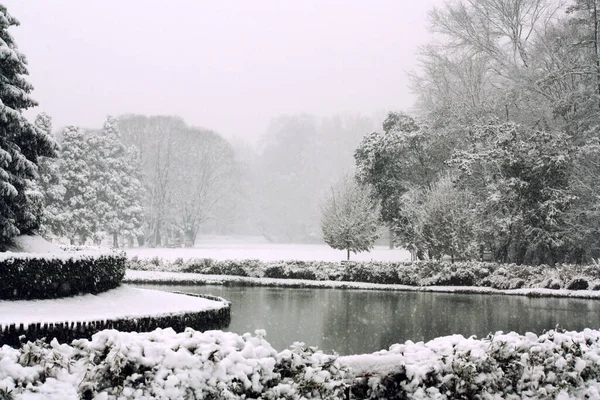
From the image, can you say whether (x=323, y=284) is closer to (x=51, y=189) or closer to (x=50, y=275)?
(x=50, y=275)

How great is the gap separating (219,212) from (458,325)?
47.4 metres

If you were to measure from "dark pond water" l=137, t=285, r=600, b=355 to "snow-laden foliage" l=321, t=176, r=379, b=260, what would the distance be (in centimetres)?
1014

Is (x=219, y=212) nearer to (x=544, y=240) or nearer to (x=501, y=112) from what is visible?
(x=501, y=112)

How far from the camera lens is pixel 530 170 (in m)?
28.6

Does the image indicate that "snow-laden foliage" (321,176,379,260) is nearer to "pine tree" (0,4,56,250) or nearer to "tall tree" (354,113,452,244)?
"tall tree" (354,113,452,244)

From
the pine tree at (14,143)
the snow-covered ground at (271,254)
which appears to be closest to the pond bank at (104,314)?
the pine tree at (14,143)

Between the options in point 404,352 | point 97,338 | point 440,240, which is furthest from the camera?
point 440,240

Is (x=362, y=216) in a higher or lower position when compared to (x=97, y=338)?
higher

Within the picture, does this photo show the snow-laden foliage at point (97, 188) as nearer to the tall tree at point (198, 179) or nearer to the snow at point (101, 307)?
the tall tree at point (198, 179)

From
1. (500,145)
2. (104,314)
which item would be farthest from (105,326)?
(500,145)

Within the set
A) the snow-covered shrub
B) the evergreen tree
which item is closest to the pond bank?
the snow-covered shrub

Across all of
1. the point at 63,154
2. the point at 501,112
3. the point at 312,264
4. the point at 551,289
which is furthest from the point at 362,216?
the point at 63,154

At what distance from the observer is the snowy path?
751 inches

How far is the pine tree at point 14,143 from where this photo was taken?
12.6 metres
